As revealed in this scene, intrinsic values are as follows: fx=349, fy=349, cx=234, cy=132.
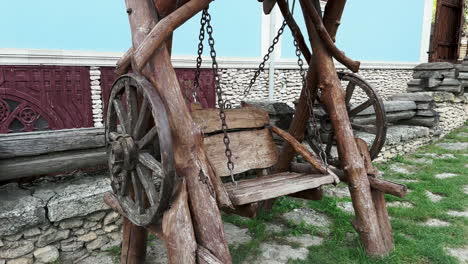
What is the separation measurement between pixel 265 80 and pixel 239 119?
476 centimetres

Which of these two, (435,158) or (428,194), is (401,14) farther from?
(428,194)

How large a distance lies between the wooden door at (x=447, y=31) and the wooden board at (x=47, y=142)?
464 inches

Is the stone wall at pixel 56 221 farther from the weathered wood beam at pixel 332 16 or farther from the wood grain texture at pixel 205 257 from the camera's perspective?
the weathered wood beam at pixel 332 16

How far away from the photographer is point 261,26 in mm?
7305

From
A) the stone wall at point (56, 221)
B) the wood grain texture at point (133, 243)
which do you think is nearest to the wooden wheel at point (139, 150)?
the wood grain texture at point (133, 243)

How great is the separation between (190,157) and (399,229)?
2434 mm

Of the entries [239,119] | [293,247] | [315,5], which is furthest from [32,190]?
[315,5]

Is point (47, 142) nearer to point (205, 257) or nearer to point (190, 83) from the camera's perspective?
point (205, 257)

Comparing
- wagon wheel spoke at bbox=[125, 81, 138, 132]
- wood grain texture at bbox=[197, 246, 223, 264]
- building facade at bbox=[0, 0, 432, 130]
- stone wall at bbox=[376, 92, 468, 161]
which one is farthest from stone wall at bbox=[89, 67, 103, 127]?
stone wall at bbox=[376, 92, 468, 161]

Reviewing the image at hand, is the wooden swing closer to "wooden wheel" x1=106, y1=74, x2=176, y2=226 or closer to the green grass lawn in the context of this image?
"wooden wheel" x1=106, y1=74, x2=176, y2=226

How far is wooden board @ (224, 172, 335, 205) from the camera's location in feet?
6.87

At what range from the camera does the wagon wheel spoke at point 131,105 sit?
2.05m

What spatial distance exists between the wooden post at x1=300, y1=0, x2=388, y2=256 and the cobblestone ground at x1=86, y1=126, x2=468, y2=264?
0.17 meters

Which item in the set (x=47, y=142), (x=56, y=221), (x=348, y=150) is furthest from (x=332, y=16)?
(x=56, y=221)
